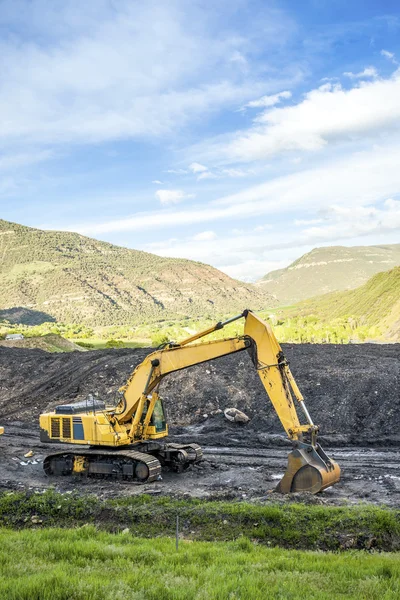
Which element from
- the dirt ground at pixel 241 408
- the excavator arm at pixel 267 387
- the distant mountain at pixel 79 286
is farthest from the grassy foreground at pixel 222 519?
the distant mountain at pixel 79 286

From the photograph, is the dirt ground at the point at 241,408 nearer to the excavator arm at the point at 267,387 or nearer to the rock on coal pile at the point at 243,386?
the rock on coal pile at the point at 243,386

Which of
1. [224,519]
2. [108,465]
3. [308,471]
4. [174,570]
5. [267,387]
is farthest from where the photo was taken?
[108,465]

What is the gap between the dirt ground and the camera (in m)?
13.7

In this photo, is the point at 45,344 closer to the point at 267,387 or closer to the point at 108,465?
the point at 108,465

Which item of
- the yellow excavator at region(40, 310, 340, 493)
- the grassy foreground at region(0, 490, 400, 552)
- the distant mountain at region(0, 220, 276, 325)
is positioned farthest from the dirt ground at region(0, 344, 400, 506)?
the distant mountain at region(0, 220, 276, 325)

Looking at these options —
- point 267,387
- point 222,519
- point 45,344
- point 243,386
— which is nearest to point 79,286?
point 45,344

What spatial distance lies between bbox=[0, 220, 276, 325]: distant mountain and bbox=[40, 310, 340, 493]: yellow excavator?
13191 cm

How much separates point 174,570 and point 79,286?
6502 inches

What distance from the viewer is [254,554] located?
8.30 metres

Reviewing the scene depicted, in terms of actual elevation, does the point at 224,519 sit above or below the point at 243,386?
below

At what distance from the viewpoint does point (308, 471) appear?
11.6 m

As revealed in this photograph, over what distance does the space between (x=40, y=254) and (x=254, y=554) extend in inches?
7142

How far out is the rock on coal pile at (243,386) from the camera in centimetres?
2048

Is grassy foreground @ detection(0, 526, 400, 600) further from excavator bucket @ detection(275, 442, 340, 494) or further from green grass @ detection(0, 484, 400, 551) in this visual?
excavator bucket @ detection(275, 442, 340, 494)
